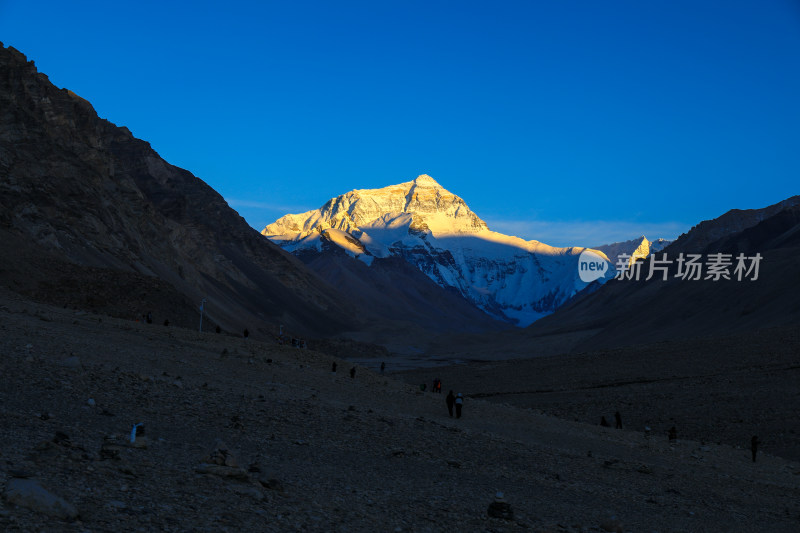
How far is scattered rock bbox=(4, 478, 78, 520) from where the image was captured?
6234 millimetres

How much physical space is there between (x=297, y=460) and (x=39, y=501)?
208 inches

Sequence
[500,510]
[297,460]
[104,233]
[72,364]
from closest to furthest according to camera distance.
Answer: [500,510]
[297,460]
[72,364]
[104,233]

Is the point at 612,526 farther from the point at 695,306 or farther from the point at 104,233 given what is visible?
the point at 695,306

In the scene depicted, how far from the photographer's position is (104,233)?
65.8m

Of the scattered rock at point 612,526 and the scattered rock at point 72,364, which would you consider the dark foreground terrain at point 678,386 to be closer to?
the scattered rock at point 612,526

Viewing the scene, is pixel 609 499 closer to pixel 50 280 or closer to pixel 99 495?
pixel 99 495

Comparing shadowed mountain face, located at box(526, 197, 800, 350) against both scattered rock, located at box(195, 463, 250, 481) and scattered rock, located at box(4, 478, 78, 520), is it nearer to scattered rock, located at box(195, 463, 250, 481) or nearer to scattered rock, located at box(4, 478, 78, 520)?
scattered rock, located at box(195, 463, 250, 481)

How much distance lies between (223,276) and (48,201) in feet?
148

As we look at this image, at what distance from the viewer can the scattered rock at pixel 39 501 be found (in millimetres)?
6234

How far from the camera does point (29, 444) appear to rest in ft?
27.5

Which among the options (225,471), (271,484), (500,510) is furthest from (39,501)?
(500,510)

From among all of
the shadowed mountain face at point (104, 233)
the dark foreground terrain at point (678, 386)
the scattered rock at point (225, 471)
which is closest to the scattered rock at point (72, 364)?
the scattered rock at point (225, 471)

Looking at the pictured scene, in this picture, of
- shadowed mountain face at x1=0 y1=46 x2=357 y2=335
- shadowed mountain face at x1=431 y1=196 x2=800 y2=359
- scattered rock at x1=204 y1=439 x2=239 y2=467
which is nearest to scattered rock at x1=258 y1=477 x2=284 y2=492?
scattered rock at x1=204 y1=439 x2=239 y2=467

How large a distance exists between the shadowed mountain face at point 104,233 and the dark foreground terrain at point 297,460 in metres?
26.9
